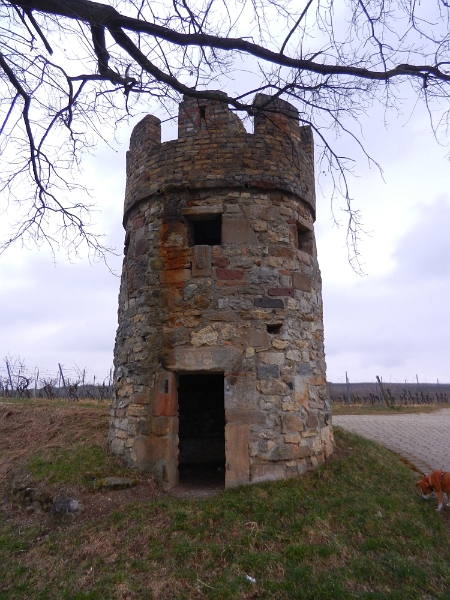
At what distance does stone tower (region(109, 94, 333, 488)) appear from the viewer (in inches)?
231

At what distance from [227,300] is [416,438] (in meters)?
8.49

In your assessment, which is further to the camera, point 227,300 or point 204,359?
point 227,300

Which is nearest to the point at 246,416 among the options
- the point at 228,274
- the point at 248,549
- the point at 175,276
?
the point at 248,549

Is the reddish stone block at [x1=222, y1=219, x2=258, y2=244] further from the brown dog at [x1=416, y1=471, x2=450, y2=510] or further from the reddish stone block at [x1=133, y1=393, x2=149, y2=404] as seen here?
the brown dog at [x1=416, y1=471, x2=450, y2=510]

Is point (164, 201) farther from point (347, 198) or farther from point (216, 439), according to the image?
point (216, 439)

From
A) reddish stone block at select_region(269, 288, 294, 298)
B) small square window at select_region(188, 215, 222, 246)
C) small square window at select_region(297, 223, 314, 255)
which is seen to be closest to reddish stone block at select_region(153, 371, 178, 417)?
reddish stone block at select_region(269, 288, 294, 298)

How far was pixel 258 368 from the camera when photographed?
592 cm

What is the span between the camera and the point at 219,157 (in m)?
6.58

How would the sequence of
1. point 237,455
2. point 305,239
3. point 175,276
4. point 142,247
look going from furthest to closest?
point 305,239
point 142,247
point 175,276
point 237,455

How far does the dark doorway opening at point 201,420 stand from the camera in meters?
8.94

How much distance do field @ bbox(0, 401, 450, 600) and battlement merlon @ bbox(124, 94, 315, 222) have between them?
4148mm

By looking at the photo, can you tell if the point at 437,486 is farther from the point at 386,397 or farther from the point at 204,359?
the point at 386,397

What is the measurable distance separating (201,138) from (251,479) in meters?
4.89

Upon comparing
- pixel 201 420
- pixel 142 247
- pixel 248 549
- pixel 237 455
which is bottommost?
pixel 248 549
